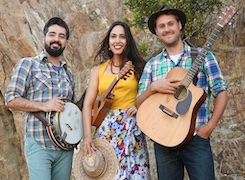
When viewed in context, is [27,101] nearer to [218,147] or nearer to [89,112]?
[89,112]

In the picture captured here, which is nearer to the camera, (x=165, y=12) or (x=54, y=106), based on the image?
(x=165, y=12)

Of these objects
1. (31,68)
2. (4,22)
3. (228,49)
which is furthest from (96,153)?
(4,22)

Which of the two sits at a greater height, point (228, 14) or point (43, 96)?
point (228, 14)

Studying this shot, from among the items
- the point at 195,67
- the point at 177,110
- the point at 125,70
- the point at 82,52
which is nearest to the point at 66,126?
the point at 125,70

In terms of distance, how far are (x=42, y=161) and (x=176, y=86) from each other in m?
1.61

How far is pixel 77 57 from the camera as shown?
9547 millimetres

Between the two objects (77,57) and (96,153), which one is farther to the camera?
(77,57)

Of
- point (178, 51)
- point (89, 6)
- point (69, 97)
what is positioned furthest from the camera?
point (89, 6)

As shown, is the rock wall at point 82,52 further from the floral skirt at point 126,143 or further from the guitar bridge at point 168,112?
the guitar bridge at point 168,112

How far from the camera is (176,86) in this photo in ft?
10.8

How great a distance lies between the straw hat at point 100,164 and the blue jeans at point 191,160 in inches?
20.2

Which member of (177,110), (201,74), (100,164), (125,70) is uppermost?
(125,70)

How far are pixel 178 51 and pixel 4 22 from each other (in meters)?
6.97

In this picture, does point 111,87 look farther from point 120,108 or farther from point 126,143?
point 126,143
